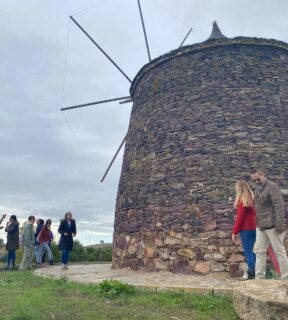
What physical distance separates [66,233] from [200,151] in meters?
3.71

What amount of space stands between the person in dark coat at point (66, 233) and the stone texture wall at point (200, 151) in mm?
1177

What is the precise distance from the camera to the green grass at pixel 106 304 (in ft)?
13.7

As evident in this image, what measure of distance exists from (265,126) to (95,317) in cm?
563

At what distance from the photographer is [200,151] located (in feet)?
25.9

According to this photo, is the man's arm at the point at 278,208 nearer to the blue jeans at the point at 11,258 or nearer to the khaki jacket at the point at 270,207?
the khaki jacket at the point at 270,207

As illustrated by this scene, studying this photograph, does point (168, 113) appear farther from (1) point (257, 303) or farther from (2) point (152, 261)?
(1) point (257, 303)

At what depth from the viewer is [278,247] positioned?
203 inches

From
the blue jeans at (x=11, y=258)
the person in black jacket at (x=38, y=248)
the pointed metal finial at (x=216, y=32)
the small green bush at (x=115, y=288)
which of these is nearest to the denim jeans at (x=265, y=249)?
the small green bush at (x=115, y=288)

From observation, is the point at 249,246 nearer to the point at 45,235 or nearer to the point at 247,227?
the point at 247,227

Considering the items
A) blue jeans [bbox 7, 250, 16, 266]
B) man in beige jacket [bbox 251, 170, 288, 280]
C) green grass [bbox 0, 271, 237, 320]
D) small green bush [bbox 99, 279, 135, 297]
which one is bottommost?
green grass [bbox 0, 271, 237, 320]

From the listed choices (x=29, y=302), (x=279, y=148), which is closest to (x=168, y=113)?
(x=279, y=148)

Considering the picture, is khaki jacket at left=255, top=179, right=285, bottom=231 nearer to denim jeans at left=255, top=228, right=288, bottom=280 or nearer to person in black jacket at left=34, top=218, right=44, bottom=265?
denim jeans at left=255, top=228, right=288, bottom=280

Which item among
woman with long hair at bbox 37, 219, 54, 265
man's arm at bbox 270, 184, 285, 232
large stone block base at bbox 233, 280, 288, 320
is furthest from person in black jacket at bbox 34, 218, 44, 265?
large stone block base at bbox 233, 280, 288, 320

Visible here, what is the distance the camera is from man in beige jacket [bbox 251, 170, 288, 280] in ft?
16.8
